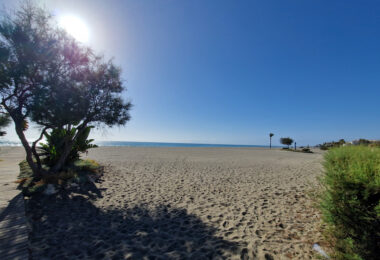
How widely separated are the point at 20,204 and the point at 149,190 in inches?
166

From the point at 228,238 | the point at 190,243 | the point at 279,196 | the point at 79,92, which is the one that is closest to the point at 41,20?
the point at 79,92

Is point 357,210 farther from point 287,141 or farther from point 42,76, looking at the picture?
point 287,141

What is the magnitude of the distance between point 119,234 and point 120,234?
0.09 ft

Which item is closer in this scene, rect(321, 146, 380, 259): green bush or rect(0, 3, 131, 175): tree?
rect(321, 146, 380, 259): green bush

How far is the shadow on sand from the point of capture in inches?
126

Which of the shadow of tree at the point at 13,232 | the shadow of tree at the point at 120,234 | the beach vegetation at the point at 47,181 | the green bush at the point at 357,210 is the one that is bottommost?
the shadow of tree at the point at 120,234

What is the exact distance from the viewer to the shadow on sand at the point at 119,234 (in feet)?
10.5

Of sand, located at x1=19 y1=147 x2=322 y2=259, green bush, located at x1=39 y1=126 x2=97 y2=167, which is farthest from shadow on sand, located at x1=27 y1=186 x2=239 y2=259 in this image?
green bush, located at x1=39 y1=126 x2=97 y2=167

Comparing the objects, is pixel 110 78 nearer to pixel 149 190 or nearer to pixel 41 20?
pixel 41 20

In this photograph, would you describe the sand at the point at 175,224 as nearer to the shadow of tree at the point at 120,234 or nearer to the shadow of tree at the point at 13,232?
the shadow of tree at the point at 120,234

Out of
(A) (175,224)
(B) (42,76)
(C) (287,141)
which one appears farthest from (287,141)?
(B) (42,76)

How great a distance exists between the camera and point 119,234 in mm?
3861

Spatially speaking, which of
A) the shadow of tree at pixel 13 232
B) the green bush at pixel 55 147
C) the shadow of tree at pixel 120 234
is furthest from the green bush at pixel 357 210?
the green bush at pixel 55 147

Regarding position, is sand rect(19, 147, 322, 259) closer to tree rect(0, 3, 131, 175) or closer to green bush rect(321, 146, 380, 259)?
green bush rect(321, 146, 380, 259)
